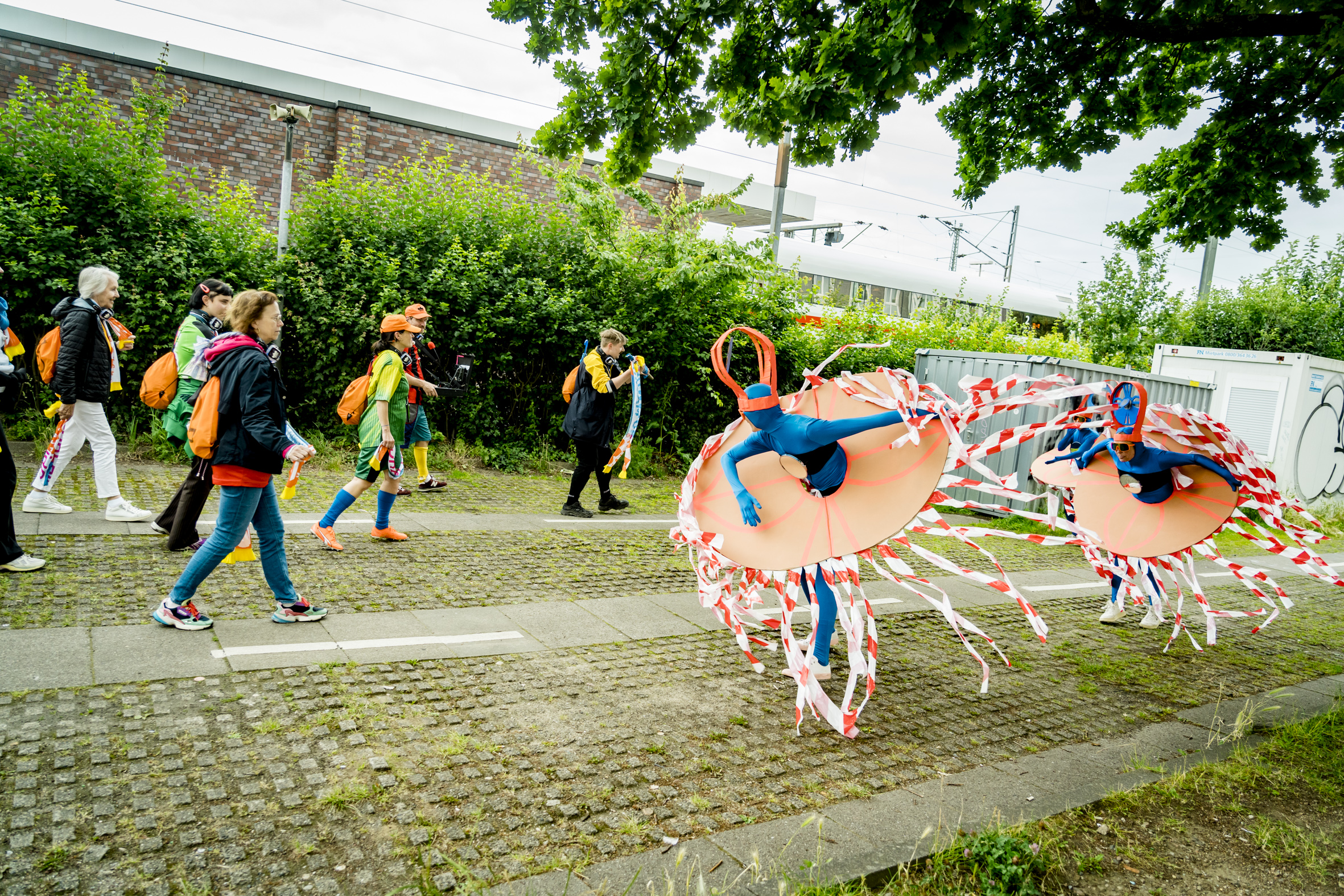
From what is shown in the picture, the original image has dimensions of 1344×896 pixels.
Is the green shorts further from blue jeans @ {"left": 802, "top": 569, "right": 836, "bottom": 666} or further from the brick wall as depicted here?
the brick wall

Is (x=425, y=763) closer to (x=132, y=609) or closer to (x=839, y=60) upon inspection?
(x=132, y=609)

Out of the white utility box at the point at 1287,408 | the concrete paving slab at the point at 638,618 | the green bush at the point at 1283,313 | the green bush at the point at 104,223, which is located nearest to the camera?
the concrete paving slab at the point at 638,618

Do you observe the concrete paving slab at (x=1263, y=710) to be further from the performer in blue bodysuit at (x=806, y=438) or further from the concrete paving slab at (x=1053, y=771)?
the performer in blue bodysuit at (x=806, y=438)

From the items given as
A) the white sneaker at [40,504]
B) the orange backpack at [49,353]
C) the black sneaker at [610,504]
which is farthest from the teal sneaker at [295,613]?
the black sneaker at [610,504]

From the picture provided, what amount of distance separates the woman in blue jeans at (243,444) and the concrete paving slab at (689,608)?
8.85 feet

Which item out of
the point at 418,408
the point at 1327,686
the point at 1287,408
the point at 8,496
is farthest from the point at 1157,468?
the point at 1287,408

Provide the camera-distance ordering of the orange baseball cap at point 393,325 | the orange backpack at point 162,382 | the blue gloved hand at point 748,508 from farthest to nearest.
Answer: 1. the orange baseball cap at point 393,325
2. the orange backpack at point 162,382
3. the blue gloved hand at point 748,508

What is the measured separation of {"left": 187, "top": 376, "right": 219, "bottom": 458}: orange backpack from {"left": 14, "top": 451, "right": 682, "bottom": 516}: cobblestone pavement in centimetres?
318

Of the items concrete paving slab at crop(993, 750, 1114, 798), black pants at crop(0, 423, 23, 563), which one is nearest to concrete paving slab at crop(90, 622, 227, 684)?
black pants at crop(0, 423, 23, 563)

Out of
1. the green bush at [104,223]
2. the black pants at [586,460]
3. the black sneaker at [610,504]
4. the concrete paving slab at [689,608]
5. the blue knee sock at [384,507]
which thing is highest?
the green bush at [104,223]

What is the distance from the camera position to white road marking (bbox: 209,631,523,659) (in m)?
4.40

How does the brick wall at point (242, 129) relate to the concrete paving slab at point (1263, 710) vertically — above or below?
above

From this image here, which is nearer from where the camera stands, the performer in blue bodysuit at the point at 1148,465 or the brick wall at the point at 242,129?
the performer in blue bodysuit at the point at 1148,465

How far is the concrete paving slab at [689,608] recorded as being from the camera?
579 cm
